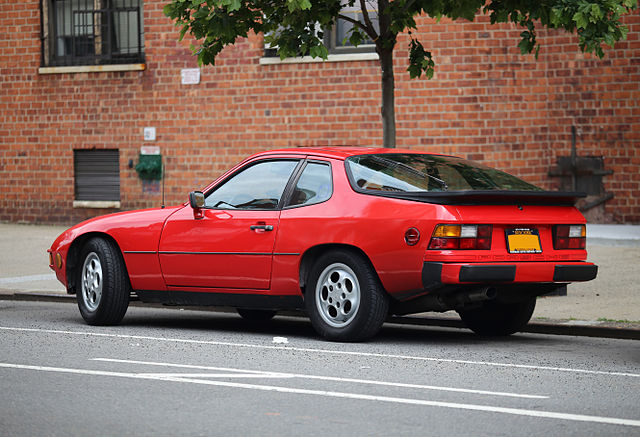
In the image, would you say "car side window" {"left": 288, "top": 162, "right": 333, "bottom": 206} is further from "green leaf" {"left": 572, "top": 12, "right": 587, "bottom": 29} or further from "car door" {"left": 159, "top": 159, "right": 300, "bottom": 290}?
"green leaf" {"left": 572, "top": 12, "right": 587, "bottom": 29}

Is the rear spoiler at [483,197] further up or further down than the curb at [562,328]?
further up

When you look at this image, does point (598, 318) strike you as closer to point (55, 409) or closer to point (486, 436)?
point (486, 436)

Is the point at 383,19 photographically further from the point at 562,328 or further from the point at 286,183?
the point at 562,328

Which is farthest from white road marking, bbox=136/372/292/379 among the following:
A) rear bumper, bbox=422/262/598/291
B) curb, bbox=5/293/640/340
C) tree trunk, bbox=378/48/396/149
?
tree trunk, bbox=378/48/396/149

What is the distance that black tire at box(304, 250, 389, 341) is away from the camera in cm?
820

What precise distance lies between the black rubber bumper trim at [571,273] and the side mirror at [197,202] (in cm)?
289

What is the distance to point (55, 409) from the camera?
5.92 meters

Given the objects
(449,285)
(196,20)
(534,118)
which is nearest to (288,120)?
(534,118)

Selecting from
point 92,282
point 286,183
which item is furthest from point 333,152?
point 92,282

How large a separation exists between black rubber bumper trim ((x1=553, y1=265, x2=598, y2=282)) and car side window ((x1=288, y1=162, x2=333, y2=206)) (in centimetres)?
181

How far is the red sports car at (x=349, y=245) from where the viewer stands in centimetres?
796

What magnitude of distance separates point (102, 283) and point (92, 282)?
0.20 meters

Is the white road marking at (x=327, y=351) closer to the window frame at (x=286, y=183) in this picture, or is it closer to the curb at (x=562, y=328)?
the window frame at (x=286, y=183)

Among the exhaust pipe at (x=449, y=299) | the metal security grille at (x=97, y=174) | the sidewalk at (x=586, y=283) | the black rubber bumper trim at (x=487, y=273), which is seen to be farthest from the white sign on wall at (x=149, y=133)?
the black rubber bumper trim at (x=487, y=273)
